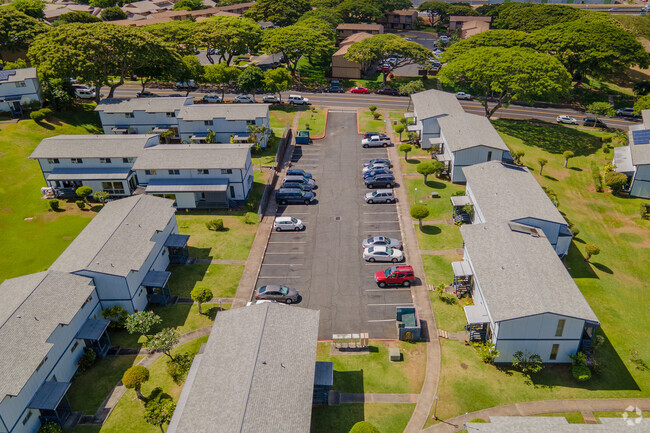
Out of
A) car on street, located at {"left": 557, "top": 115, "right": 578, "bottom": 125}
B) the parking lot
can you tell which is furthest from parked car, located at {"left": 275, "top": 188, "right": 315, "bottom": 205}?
car on street, located at {"left": 557, "top": 115, "right": 578, "bottom": 125}

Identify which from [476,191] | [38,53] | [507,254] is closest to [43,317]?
[507,254]

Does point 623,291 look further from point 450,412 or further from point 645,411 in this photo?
point 450,412

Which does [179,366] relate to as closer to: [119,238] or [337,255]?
[119,238]

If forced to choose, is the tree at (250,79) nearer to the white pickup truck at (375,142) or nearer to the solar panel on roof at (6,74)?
the white pickup truck at (375,142)

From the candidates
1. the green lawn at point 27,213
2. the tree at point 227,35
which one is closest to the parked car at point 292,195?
the green lawn at point 27,213

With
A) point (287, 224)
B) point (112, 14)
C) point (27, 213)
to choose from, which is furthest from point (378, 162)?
point (112, 14)

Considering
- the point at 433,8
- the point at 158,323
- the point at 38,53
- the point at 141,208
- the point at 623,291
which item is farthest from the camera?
the point at 433,8

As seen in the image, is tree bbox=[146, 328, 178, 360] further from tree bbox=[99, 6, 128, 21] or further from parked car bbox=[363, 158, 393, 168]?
tree bbox=[99, 6, 128, 21]

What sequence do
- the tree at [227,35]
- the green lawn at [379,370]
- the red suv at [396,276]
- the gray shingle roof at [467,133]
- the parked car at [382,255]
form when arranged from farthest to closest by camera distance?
the tree at [227,35]
the gray shingle roof at [467,133]
the parked car at [382,255]
the red suv at [396,276]
the green lawn at [379,370]
